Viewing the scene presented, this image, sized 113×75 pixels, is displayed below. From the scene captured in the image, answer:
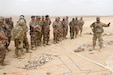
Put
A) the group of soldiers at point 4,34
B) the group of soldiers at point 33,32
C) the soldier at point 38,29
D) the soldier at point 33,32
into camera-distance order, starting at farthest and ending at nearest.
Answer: the soldier at point 38,29 → the soldier at point 33,32 → the group of soldiers at point 33,32 → the group of soldiers at point 4,34

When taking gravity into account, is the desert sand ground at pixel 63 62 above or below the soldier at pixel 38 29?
below

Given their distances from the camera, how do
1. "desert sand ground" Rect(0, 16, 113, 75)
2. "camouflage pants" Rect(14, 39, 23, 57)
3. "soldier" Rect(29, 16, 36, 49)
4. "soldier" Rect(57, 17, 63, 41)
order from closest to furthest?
"desert sand ground" Rect(0, 16, 113, 75) < "camouflage pants" Rect(14, 39, 23, 57) < "soldier" Rect(29, 16, 36, 49) < "soldier" Rect(57, 17, 63, 41)

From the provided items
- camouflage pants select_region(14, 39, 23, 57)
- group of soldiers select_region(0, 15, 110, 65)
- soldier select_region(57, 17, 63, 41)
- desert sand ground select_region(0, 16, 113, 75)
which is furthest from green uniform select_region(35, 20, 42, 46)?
camouflage pants select_region(14, 39, 23, 57)

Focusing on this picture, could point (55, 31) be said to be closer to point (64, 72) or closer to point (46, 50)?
point (46, 50)

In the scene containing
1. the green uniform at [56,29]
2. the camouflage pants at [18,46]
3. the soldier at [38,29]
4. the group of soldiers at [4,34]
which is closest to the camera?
the group of soldiers at [4,34]

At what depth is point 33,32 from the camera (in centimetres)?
1666

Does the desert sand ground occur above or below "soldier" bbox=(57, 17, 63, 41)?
below

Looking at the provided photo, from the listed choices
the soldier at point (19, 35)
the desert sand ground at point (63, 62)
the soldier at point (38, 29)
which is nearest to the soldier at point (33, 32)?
the soldier at point (38, 29)

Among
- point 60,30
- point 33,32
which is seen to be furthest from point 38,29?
point 60,30

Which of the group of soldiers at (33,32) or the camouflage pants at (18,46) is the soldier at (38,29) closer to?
the group of soldiers at (33,32)

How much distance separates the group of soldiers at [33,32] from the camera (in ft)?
45.5

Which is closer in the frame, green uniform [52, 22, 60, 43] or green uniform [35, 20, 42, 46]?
green uniform [35, 20, 42, 46]

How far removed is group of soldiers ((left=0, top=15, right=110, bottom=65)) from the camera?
1386 cm

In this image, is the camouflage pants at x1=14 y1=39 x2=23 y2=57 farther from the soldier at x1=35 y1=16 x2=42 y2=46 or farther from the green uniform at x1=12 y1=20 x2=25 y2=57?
the soldier at x1=35 y1=16 x2=42 y2=46
